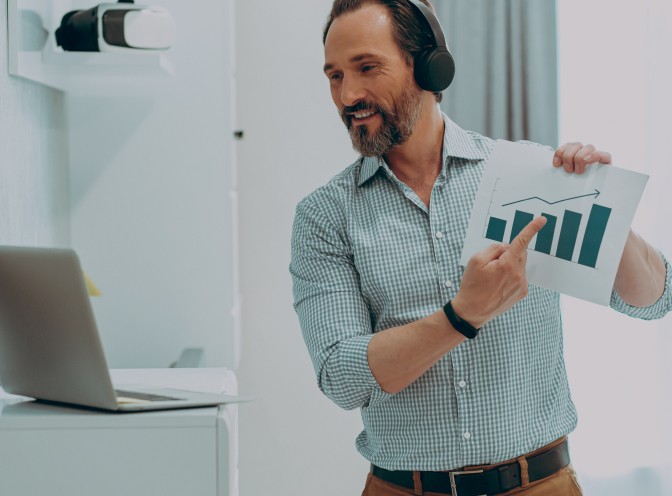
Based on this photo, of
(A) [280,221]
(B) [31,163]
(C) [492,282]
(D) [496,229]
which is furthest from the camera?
(A) [280,221]

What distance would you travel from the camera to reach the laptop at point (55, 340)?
2.88ft

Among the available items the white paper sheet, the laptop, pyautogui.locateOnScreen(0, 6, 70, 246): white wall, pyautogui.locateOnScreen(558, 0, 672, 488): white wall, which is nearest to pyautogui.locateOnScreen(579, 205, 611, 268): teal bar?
the white paper sheet

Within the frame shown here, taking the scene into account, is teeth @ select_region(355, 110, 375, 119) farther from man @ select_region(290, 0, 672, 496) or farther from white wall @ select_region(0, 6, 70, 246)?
white wall @ select_region(0, 6, 70, 246)

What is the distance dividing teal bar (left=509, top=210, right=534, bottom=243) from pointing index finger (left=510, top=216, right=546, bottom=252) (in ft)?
0.11

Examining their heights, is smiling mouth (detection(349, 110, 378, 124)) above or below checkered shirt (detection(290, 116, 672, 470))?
above

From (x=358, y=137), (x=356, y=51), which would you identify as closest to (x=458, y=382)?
(x=358, y=137)

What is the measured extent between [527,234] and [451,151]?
0.26m

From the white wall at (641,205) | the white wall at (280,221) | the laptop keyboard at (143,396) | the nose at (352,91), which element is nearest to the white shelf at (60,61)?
the white wall at (280,221)

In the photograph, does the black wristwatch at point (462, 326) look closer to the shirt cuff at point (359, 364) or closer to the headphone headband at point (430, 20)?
the shirt cuff at point (359, 364)

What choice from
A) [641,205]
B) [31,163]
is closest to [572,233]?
[31,163]

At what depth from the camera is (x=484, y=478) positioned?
4.07 feet

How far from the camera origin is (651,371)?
2.62 metres

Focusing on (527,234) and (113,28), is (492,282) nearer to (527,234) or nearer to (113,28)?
(527,234)

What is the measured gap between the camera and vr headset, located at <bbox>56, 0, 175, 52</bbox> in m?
1.74
